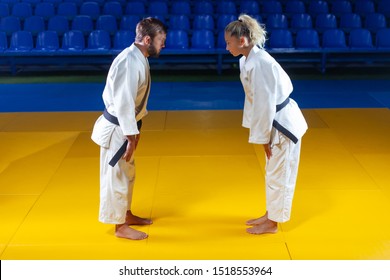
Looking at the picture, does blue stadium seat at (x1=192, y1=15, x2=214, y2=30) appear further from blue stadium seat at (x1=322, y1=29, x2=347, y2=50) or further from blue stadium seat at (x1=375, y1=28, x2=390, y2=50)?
blue stadium seat at (x1=375, y1=28, x2=390, y2=50)

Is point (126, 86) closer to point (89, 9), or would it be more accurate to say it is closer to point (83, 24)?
point (83, 24)

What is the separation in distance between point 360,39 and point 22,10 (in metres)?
7.77

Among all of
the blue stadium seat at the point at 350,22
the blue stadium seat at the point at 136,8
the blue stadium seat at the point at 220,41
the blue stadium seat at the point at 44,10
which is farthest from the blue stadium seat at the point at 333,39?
the blue stadium seat at the point at 44,10

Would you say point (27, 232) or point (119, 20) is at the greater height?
point (119, 20)

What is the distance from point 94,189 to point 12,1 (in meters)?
8.95

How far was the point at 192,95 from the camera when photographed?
9.39m

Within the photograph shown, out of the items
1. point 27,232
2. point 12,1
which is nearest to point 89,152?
point 27,232

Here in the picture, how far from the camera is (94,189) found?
509cm

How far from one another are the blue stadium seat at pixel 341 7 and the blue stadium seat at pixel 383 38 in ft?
3.63

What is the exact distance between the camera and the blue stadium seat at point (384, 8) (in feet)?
40.1

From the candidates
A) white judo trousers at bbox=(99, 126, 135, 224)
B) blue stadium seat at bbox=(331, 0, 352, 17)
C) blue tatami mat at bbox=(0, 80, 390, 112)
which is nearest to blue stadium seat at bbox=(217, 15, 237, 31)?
blue tatami mat at bbox=(0, 80, 390, 112)

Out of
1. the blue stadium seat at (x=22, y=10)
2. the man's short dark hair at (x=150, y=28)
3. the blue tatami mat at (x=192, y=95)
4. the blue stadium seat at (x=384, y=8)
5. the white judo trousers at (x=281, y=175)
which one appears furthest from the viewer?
the blue stadium seat at (x=384, y=8)

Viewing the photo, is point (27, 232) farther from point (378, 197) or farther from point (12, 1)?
point (12, 1)

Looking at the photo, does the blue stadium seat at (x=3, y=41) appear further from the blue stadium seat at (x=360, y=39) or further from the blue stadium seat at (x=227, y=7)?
the blue stadium seat at (x=360, y=39)
